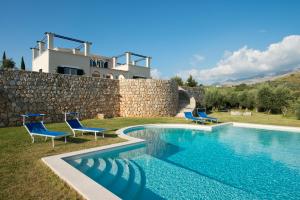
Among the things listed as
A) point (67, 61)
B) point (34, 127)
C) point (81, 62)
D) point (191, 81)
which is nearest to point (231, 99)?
point (191, 81)

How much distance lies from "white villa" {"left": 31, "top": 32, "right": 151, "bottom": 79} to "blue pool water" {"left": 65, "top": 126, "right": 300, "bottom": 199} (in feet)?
47.3

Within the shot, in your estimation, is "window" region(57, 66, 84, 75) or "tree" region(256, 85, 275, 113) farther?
"tree" region(256, 85, 275, 113)

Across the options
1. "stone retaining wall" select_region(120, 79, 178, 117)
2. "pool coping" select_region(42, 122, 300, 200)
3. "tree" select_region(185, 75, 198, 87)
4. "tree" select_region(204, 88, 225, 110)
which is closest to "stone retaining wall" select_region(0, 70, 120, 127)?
"stone retaining wall" select_region(120, 79, 178, 117)

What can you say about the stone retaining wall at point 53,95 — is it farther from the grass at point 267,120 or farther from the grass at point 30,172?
the grass at point 267,120

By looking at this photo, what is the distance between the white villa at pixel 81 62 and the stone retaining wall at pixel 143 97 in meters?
6.24

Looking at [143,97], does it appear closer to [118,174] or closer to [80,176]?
[118,174]

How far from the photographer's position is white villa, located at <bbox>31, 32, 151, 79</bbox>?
1844 centimetres

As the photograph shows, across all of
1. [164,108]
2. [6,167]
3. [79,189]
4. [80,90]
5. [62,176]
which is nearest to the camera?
[79,189]

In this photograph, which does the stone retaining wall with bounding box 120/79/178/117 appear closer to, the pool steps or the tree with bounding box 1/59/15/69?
the pool steps

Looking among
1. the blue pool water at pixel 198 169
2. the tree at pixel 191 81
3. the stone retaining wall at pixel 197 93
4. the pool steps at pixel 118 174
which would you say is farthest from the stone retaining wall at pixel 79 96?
the tree at pixel 191 81

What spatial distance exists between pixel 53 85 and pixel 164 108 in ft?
29.8

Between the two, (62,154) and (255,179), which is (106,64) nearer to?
(62,154)

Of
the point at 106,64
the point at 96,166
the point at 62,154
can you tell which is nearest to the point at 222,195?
the point at 96,166

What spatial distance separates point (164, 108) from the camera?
17.7m
